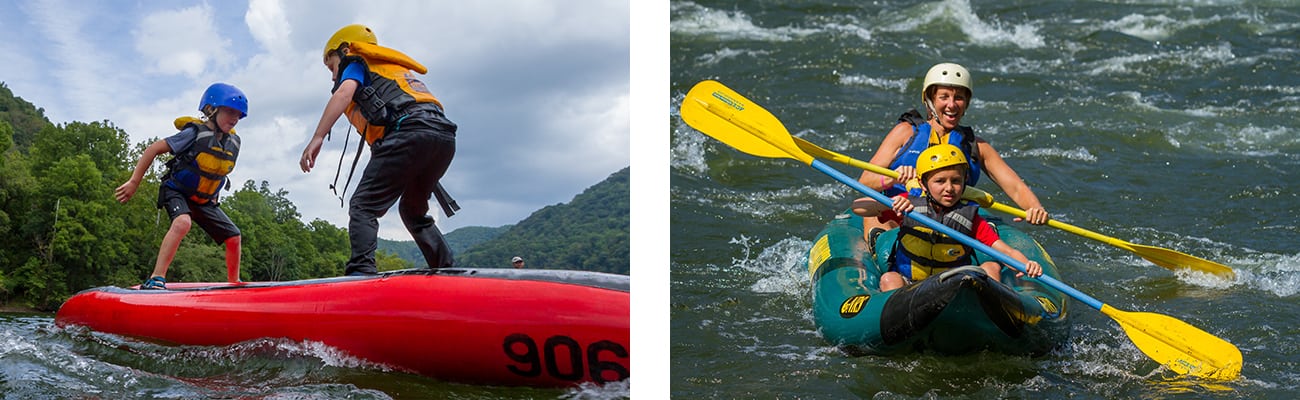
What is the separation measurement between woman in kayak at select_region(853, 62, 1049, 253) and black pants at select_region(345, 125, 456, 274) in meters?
1.19

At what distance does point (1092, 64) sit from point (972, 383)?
4.63 meters

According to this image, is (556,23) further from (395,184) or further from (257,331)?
(257,331)

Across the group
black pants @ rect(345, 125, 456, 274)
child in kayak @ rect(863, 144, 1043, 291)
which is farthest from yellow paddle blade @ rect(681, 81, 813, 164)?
black pants @ rect(345, 125, 456, 274)

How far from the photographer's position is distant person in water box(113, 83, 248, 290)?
2.66 metres

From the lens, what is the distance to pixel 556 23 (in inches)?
121

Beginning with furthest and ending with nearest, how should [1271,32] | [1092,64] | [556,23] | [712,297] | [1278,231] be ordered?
[1271,32] → [1092,64] → [1278,231] → [712,297] → [556,23]

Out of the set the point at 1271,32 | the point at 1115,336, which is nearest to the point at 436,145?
the point at 1115,336

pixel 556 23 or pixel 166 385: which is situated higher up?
pixel 556 23

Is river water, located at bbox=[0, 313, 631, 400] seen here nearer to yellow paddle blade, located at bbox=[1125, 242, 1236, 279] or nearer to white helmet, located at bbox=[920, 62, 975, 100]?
white helmet, located at bbox=[920, 62, 975, 100]

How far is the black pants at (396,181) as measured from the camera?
110 inches

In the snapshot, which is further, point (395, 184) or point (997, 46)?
point (997, 46)

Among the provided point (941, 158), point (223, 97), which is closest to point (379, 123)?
point (223, 97)

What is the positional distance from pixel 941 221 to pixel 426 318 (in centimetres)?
125

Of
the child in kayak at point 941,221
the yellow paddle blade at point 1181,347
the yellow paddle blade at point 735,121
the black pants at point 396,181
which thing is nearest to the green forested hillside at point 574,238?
the black pants at point 396,181
